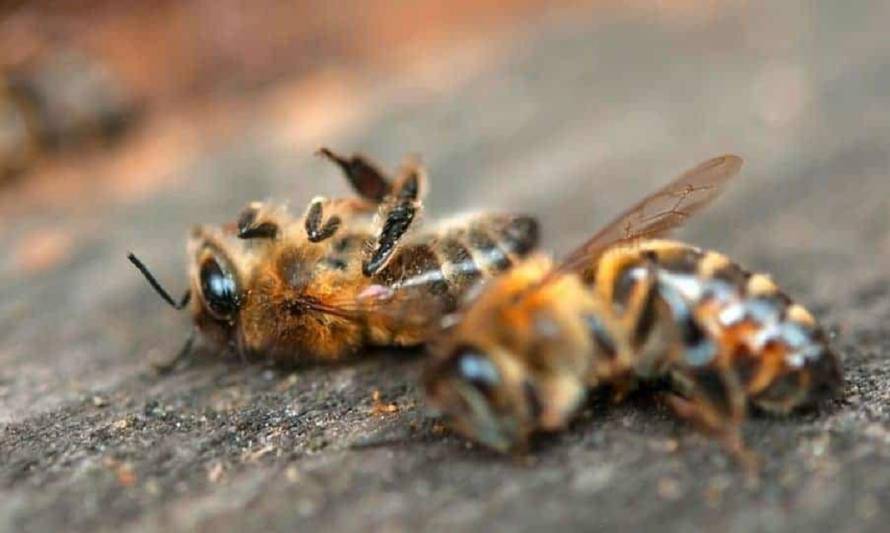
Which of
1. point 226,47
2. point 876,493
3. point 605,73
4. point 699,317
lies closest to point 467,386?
point 699,317

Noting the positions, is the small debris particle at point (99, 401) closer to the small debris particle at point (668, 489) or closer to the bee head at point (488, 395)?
the bee head at point (488, 395)

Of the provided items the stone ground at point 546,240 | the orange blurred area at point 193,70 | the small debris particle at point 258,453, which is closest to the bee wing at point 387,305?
the stone ground at point 546,240

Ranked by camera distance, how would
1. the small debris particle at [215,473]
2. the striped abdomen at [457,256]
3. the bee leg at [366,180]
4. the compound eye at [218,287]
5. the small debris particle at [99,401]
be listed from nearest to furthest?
the small debris particle at [215,473] < the small debris particle at [99,401] < the striped abdomen at [457,256] < the compound eye at [218,287] < the bee leg at [366,180]

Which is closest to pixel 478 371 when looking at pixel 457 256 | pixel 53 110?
pixel 457 256

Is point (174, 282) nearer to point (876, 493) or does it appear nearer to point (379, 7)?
point (876, 493)

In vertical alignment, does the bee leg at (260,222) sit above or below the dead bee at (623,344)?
above
